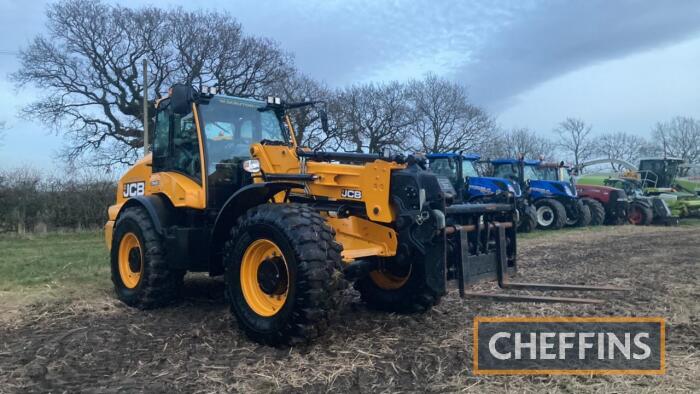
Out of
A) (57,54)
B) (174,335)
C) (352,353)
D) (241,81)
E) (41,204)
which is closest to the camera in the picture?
(352,353)

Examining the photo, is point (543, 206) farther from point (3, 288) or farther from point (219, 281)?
point (3, 288)

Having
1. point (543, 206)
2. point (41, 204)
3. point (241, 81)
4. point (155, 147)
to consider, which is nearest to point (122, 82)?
point (241, 81)

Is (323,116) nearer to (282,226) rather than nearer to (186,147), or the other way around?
(186,147)

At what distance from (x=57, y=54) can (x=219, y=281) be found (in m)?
21.5

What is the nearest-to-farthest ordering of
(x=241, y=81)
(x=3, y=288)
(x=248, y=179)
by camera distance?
(x=248, y=179) < (x=3, y=288) < (x=241, y=81)

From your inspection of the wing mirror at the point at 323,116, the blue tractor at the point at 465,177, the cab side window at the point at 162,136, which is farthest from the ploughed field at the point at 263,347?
the blue tractor at the point at 465,177

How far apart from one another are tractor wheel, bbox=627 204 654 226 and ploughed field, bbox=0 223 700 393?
13.8m

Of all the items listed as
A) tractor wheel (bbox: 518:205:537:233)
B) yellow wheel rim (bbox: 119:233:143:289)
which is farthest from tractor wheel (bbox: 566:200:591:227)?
yellow wheel rim (bbox: 119:233:143:289)

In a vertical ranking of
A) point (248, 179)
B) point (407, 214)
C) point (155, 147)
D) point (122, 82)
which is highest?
point (122, 82)

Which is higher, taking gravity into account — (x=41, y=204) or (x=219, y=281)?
(x=41, y=204)

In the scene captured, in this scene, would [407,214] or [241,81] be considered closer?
[407,214]

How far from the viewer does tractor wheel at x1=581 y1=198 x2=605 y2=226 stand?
19.9 meters

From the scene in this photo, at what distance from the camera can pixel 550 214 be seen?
18766 millimetres

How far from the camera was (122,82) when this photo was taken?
85.1 feet
